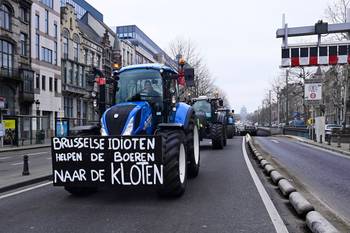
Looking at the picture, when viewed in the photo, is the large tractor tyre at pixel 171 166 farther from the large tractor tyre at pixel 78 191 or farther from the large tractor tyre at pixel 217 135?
the large tractor tyre at pixel 217 135

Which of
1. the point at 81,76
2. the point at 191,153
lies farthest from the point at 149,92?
the point at 81,76

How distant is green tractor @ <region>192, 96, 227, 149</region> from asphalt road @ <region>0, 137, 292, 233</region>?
39.4 ft

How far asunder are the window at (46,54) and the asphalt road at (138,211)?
126 feet

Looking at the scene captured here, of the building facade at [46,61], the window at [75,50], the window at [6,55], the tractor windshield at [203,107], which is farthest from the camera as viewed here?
the window at [75,50]

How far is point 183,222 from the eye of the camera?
6.47 meters

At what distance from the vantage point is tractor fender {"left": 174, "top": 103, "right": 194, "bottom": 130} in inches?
398

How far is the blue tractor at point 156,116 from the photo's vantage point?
8.05 metres

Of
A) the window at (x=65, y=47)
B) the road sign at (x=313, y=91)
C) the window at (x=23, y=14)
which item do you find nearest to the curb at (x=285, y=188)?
the road sign at (x=313, y=91)

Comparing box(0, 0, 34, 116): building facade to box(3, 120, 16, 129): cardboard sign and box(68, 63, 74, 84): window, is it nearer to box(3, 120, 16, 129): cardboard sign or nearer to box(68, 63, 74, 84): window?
box(3, 120, 16, 129): cardboard sign

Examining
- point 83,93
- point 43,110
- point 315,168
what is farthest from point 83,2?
point 315,168

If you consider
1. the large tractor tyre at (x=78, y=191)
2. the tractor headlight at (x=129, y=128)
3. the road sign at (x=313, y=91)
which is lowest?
the large tractor tyre at (x=78, y=191)

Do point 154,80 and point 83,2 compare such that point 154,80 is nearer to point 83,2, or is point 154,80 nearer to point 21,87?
point 21,87

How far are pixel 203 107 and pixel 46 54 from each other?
28.3 metres

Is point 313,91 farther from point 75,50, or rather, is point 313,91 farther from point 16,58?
point 75,50
